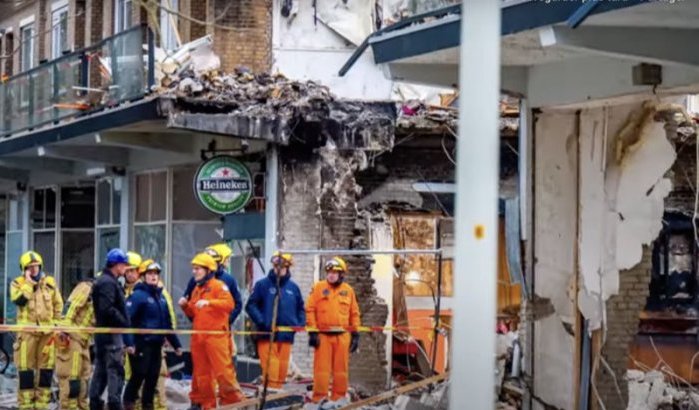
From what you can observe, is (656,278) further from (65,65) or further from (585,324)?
(65,65)

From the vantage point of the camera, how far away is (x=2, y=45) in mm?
32125

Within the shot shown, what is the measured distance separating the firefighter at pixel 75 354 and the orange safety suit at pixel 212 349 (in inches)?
54.7

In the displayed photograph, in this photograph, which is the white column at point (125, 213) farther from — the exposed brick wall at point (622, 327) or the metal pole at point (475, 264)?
the metal pole at point (475, 264)

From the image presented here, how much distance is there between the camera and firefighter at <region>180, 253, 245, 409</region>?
1557cm

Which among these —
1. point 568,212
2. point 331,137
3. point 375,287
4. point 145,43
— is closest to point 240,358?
point 375,287

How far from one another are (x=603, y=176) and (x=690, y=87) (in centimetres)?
159

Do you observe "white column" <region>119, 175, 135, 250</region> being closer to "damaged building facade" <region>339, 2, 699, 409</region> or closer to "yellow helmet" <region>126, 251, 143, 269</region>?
"yellow helmet" <region>126, 251, 143, 269</region>

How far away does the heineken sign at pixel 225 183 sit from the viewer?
→ 19516mm

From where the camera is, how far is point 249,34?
68.4ft

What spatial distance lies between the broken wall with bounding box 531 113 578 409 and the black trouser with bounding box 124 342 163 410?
4380mm

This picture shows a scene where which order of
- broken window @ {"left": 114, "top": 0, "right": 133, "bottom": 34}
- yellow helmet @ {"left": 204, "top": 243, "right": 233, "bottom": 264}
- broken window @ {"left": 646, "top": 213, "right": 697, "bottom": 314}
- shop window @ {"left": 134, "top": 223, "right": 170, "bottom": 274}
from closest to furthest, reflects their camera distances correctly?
yellow helmet @ {"left": 204, "top": 243, "right": 233, "bottom": 264} < broken window @ {"left": 646, "top": 213, "right": 697, "bottom": 314} < shop window @ {"left": 134, "top": 223, "right": 170, "bottom": 274} < broken window @ {"left": 114, "top": 0, "right": 133, "bottom": 34}

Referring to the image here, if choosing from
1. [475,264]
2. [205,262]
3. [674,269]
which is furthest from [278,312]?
[475,264]

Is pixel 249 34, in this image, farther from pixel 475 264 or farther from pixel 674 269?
pixel 475 264

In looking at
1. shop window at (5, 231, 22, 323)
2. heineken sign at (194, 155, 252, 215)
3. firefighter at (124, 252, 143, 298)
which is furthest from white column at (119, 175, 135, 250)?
firefighter at (124, 252, 143, 298)
